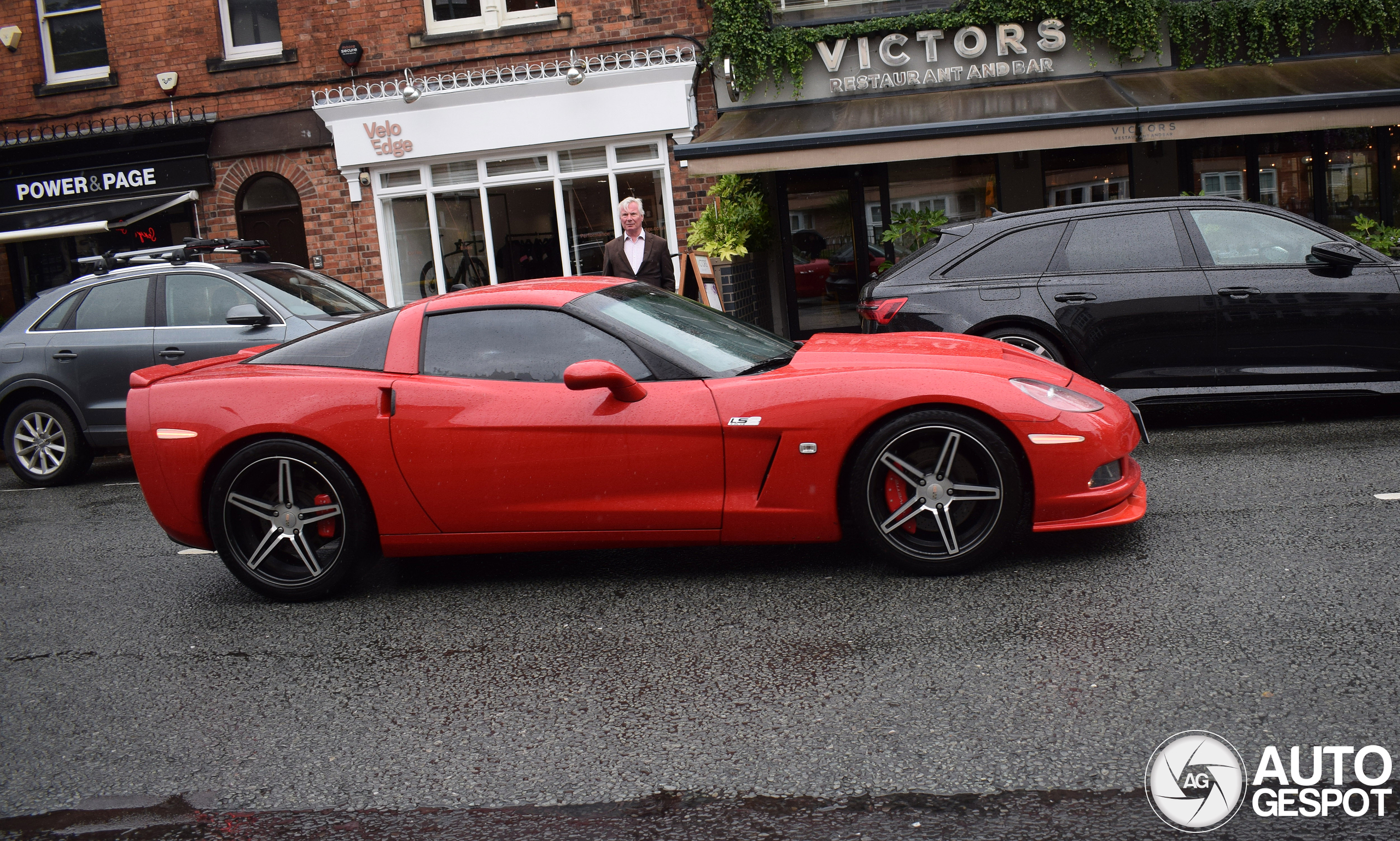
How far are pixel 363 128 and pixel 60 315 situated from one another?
18.3 feet

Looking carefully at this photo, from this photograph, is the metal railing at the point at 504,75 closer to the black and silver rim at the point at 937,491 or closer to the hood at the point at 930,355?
the hood at the point at 930,355

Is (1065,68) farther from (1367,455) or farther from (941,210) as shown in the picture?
(1367,455)

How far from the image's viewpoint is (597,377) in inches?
178

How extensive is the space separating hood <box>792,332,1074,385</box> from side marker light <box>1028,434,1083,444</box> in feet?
1.07

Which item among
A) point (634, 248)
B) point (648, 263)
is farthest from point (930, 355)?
point (634, 248)

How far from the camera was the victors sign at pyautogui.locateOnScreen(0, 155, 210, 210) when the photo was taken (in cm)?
1467

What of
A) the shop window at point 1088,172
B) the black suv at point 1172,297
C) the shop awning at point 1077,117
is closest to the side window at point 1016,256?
the black suv at point 1172,297

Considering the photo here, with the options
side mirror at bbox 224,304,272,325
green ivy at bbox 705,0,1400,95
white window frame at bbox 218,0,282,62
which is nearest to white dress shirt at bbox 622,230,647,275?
side mirror at bbox 224,304,272,325

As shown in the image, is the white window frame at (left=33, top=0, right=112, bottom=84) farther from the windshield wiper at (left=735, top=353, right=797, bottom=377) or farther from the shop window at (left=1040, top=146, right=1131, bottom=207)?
the windshield wiper at (left=735, top=353, right=797, bottom=377)

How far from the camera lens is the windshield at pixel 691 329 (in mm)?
4938

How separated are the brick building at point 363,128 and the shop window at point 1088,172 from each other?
4248 mm

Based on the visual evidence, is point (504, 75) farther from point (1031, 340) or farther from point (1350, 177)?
point (1350, 177)

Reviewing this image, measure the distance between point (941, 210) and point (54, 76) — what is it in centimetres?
1199

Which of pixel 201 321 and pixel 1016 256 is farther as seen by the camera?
pixel 201 321
